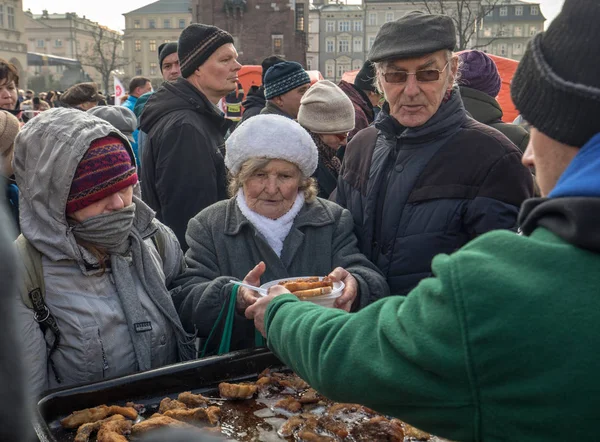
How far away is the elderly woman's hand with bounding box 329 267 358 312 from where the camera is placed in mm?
2662

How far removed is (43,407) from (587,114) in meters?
1.90

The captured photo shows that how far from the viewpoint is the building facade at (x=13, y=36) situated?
56.4 meters

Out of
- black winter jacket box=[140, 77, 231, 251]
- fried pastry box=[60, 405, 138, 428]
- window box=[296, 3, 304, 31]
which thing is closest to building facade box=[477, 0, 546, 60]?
window box=[296, 3, 304, 31]

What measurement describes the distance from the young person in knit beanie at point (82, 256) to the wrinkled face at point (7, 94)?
4.12 meters

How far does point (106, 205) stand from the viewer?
8.55 ft

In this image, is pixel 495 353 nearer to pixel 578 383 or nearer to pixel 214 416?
pixel 578 383

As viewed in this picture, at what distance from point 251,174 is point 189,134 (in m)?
1.29

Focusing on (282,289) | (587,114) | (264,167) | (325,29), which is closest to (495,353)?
(587,114)

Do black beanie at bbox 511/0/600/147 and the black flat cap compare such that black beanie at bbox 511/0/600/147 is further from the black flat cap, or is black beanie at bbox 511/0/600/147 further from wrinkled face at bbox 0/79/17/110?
wrinkled face at bbox 0/79/17/110

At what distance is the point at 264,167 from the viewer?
3.06m

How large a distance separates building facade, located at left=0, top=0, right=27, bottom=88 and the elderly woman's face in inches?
2229

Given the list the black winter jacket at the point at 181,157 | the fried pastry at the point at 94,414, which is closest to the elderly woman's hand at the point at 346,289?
the fried pastry at the point at 94,414

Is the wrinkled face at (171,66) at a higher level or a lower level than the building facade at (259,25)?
lower

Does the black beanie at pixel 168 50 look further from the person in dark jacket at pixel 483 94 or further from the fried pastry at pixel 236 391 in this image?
the fried pastry at pixel 236 391
